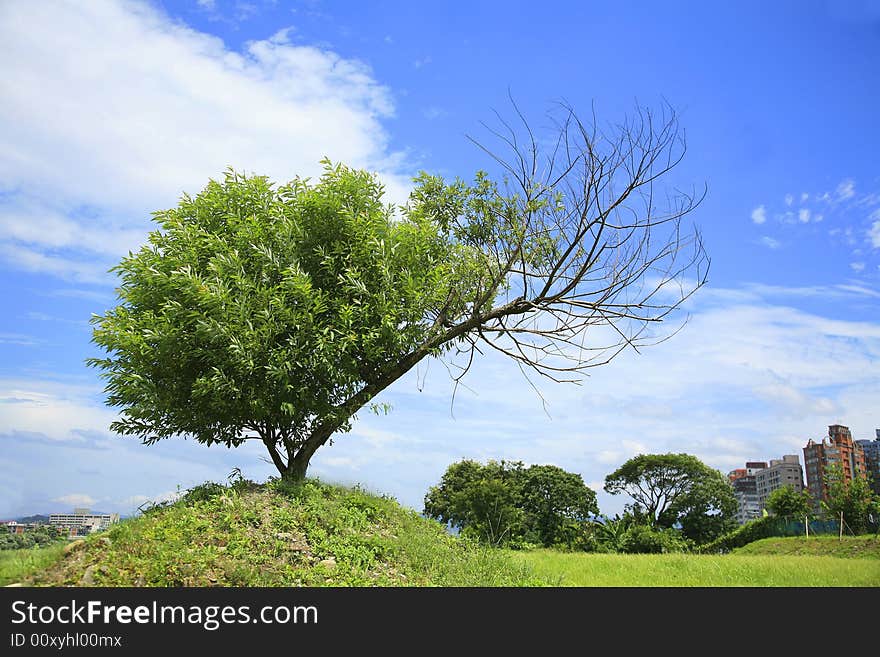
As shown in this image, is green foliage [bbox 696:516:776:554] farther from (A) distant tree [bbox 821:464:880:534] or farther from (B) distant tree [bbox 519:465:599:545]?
(B) distant tree [bbox 519:465:599:545]

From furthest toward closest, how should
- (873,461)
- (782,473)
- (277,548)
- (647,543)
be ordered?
(782,473), (873,461), (647,543), (277,548)

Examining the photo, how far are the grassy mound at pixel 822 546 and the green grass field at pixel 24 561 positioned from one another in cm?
1779

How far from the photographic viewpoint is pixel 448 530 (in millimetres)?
10977

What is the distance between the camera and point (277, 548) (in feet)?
26.3

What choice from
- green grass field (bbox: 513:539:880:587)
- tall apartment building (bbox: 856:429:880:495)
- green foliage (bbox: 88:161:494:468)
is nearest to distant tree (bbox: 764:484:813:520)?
tall apartment building (bbox: 856:429:880:495)

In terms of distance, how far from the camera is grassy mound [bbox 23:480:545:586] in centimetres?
731

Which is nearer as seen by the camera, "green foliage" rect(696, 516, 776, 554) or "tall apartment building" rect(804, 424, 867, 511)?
"green foliage" rect(696, 516, 776, 554)

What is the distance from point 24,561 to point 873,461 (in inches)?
1221

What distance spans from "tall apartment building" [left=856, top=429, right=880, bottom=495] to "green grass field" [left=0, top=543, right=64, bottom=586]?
25.1 m

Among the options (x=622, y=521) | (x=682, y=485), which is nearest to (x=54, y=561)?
(x=622, y=521)

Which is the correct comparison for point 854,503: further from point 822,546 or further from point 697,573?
point 697,573

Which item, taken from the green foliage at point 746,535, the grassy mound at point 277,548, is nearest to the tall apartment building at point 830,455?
the green foliage at point 746,535

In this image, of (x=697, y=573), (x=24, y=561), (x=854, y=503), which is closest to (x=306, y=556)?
(x=24, y=561)
